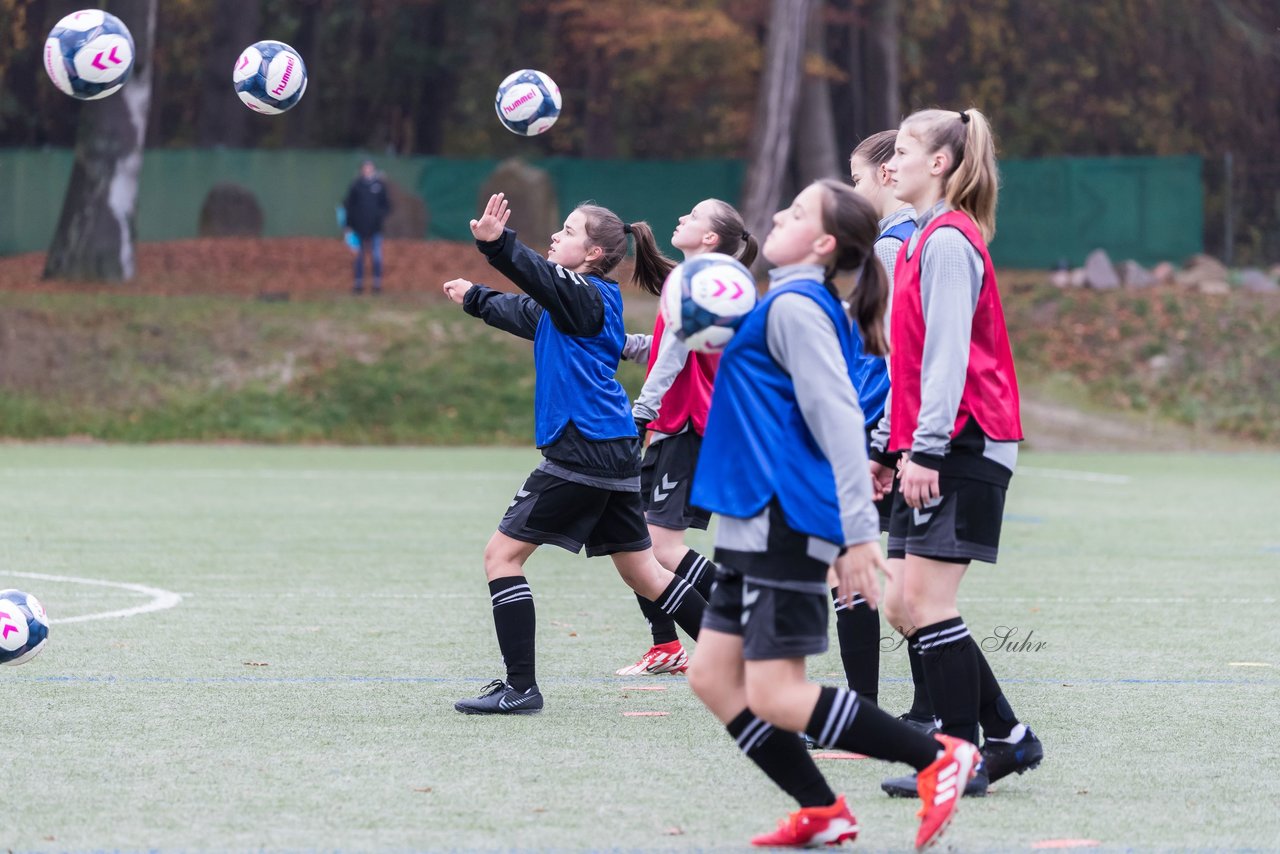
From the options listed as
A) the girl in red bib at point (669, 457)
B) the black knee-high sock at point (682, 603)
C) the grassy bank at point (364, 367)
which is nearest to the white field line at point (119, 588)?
the girl in red bib at point (669, 457)

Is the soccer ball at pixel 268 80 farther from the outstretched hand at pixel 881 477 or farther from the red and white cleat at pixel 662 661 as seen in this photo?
the outstretched hand at pixel 881 477

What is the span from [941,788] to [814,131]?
2910 centimetres

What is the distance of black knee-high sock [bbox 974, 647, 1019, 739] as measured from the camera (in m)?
5.74

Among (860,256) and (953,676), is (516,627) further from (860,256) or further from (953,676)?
(860,256)

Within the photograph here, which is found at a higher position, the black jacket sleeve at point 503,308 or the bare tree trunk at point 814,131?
the bare tree trunk at point 814,131

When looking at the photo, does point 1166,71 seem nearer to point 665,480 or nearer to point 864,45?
point 864,45

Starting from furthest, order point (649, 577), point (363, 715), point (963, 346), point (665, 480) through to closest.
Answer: point (665, 480) → point (649, 577) → point (363, 715) → point (963, 346)

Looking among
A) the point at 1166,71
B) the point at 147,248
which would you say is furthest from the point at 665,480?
the point at 1166,71

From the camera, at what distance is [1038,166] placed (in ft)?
107

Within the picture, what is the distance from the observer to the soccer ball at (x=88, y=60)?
824 cm

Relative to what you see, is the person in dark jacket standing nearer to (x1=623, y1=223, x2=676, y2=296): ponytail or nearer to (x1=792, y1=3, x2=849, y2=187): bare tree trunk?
(x1=792, y1=3, x2=849, y2=187): bare tree trunk

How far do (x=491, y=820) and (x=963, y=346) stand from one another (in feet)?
6.22

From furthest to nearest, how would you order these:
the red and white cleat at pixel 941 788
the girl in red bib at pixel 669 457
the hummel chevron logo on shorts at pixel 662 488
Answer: the hummel chevron logo on shorts at pixel 662 488 → the girl in red bib at pixel 669 457 → the red and white cleat at pixel 941 788

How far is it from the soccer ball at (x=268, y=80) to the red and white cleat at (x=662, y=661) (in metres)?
2.85
